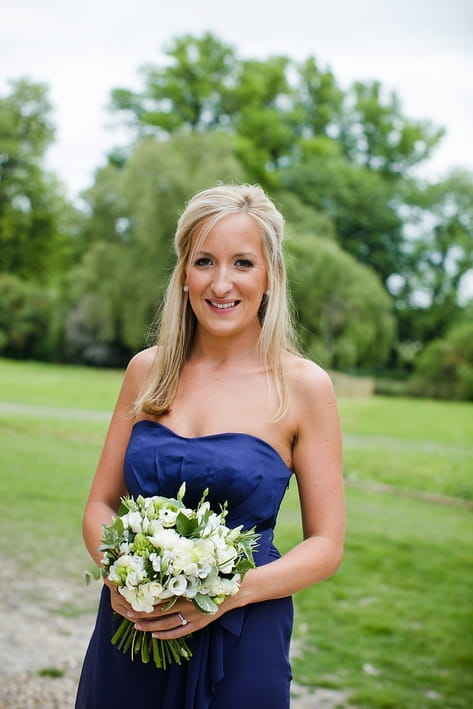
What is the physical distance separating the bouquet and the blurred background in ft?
10.6

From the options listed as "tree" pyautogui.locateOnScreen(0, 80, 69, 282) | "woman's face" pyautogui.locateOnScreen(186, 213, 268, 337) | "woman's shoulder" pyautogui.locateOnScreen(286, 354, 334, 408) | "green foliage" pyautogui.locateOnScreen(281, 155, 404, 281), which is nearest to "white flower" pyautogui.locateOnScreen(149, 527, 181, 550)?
"woman's shoulder" pyautogui.locateOnScreen(286, 354, 334, 408)

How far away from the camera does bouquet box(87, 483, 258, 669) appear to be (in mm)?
Result: 2080

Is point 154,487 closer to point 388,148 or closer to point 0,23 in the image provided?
point 0,23

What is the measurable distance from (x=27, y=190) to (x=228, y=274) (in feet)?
115

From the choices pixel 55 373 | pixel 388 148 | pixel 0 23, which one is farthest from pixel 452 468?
pixel 388 148

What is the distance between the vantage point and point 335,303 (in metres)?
30.6

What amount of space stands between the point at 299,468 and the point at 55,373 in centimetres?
3240

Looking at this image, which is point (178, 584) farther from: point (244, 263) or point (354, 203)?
point (354, 203)

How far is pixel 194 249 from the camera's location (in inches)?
105

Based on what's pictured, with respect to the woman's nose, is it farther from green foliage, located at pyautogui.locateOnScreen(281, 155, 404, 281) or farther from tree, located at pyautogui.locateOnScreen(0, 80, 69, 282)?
green foliage, located at pyautogui.locateOnScreen(281, 155, 404, 281)

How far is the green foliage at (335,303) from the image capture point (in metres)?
30.0

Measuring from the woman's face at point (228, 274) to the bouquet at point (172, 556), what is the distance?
0.70 metres

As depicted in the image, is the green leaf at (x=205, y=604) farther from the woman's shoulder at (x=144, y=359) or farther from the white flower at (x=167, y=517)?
the woman's shoulder at (x=144, y=359)

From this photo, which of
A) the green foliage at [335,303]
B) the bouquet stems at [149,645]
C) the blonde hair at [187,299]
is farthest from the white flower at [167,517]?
the green foliage at [335,303]
